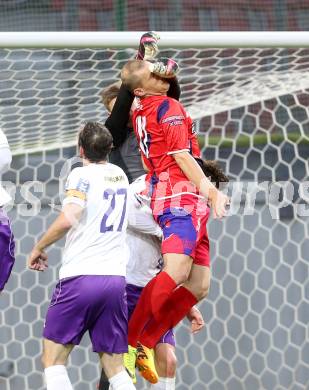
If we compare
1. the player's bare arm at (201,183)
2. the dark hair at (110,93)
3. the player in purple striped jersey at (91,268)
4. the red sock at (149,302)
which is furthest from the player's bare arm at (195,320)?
the dark hair at (110,93)

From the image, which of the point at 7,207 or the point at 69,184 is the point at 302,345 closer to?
the point at 7,207

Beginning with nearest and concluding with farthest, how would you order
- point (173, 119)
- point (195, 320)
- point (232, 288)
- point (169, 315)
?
point (173, 119), point (169, 315), point (195, 320), point (232, 288)

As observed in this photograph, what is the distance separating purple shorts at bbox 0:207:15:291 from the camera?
12.3 ft

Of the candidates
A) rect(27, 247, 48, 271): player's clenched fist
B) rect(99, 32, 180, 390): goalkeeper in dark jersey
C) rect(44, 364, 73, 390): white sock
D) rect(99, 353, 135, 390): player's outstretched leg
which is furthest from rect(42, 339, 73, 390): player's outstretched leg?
rect(99, 32, 180, 390): goalkeeper in dark jersey

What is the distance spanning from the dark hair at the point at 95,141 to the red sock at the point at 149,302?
0.50m

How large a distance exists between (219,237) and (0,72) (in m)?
1.46

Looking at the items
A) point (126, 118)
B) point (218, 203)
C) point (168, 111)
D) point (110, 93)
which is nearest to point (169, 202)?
point (218, 203)

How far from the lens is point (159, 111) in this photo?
3.76m

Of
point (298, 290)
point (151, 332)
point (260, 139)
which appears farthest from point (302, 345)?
point (151, 332)

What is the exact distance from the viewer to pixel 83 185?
3545 millimetres

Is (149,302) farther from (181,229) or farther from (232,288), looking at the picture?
(232,288)

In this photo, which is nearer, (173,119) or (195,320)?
(173,119)

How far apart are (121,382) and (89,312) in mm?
276

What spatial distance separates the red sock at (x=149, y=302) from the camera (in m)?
3.68
